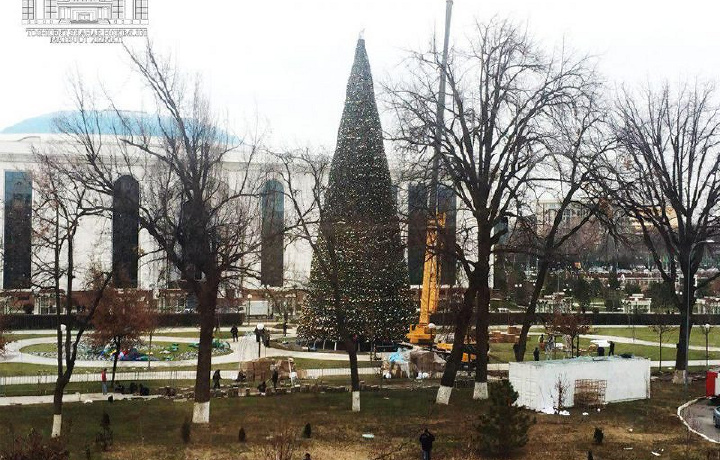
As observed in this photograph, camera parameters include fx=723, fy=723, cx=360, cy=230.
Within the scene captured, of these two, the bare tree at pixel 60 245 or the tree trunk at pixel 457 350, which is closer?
the bare tree at pixel 60 245

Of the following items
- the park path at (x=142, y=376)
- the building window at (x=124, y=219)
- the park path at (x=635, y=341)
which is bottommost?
the park path at (x=142, y=376)

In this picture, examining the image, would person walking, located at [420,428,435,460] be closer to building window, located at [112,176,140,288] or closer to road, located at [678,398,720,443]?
road, located at [678,398,720,443]

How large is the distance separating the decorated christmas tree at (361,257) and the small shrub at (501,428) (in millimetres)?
17580

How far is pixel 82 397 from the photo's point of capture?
2622 cm

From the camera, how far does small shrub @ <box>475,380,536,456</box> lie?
16.8 m

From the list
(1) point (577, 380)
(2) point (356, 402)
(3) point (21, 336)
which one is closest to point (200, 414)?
(2) point (356, 402)

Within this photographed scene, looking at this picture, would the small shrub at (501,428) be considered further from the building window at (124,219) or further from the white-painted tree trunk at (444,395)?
the building window at (124,219)

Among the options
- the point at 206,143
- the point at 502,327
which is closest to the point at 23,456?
the point at 206,143

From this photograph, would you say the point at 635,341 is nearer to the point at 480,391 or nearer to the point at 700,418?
the point at 700,418

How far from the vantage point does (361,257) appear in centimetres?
3559

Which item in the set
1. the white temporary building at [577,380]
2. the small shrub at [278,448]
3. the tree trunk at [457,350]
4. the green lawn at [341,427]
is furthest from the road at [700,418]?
the small shrub at [278,448]

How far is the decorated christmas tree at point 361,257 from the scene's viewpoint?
115ft

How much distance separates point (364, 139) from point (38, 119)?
7204 centimetres

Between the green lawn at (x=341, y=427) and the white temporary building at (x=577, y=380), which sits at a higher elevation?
the white temporary building at (x=577, y=380)
